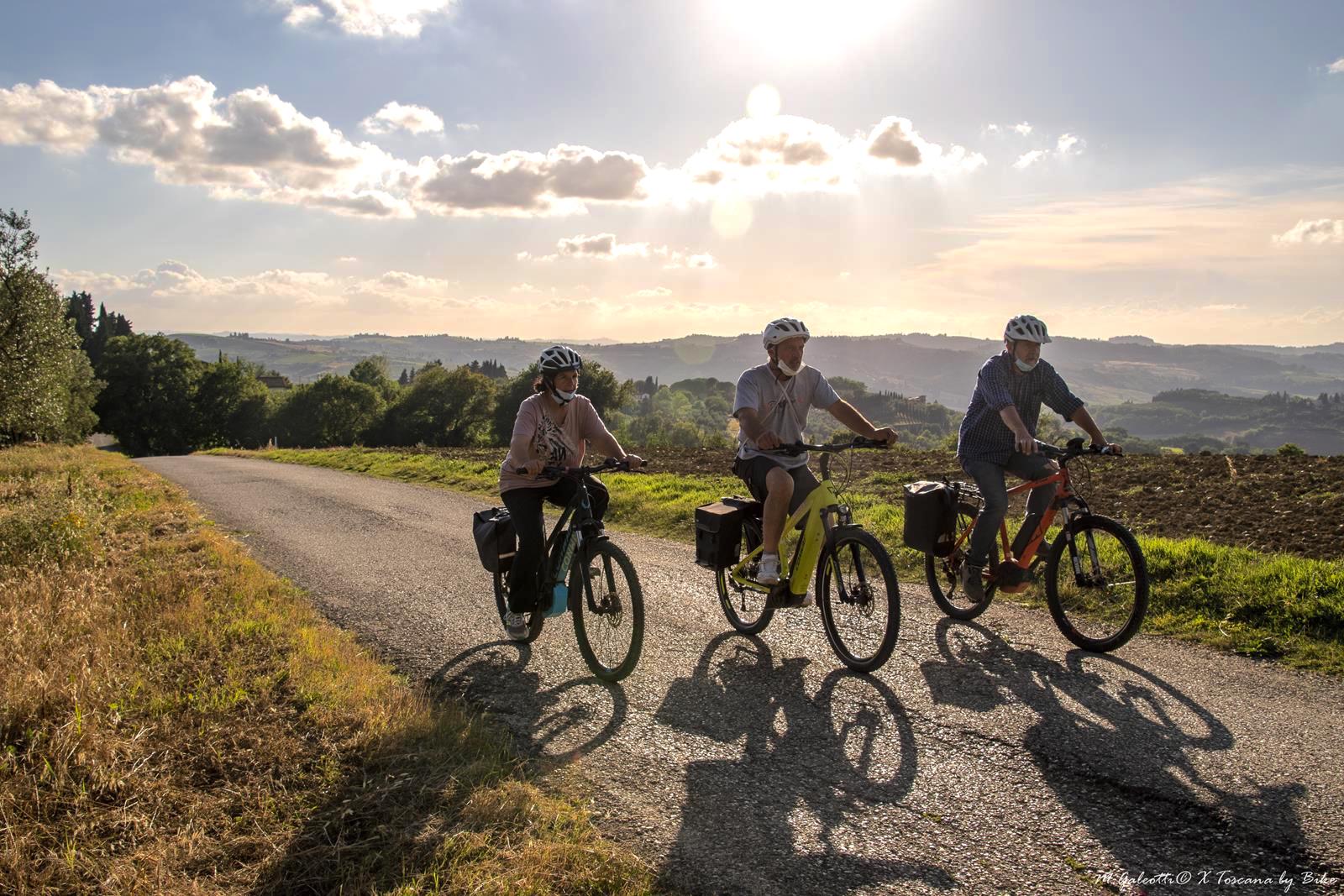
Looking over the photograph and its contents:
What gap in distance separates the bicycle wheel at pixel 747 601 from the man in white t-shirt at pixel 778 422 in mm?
251

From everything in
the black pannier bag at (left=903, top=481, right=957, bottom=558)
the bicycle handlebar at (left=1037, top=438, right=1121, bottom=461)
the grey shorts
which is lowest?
the black pannier bag at (left=903, top=481, right=957, bottom=558)

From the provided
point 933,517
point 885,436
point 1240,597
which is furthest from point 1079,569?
point 885,436

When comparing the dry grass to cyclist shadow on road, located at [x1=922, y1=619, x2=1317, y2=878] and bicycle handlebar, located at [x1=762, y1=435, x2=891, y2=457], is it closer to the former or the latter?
cyclist shadow on road, located at [x1=922, y1=619, x2=1317, y2=878]

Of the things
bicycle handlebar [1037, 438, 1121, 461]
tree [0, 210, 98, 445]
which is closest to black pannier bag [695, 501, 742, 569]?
bicycle handlebar [1037, 438, 1121, 461]

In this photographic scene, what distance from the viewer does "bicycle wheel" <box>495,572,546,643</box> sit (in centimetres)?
642

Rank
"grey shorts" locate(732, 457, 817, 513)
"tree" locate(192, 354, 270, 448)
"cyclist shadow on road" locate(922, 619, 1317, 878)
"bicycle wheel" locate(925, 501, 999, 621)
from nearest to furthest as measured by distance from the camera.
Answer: "cyclist shadow on road" locate(922, 619, 1317, 878)
"grey shorts" locate(732, 457, 817, 513)
"bicycle wheel" locate(925, 501, 999, 621)
"tree" locate(192, 354, 270, 448)

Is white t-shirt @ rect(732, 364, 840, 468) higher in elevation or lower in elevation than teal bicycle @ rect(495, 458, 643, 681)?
higher

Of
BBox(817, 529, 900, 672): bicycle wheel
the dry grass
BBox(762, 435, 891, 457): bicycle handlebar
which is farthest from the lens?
BBox(762, 435, 891, 457): bicycle handlebar

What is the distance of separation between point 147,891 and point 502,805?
137cm

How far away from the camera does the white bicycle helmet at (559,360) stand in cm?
591

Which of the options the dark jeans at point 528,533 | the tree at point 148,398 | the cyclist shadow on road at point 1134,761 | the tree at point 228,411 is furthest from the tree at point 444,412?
the cyclist shadow on road at point 1134,761

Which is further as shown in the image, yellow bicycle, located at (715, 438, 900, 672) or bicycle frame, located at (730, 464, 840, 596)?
bicycle frame, located at (730, 464, 840, 596)

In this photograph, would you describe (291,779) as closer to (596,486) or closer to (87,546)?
(596,486)

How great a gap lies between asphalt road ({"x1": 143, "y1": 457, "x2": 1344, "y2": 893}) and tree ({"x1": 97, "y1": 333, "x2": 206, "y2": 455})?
91518mm
